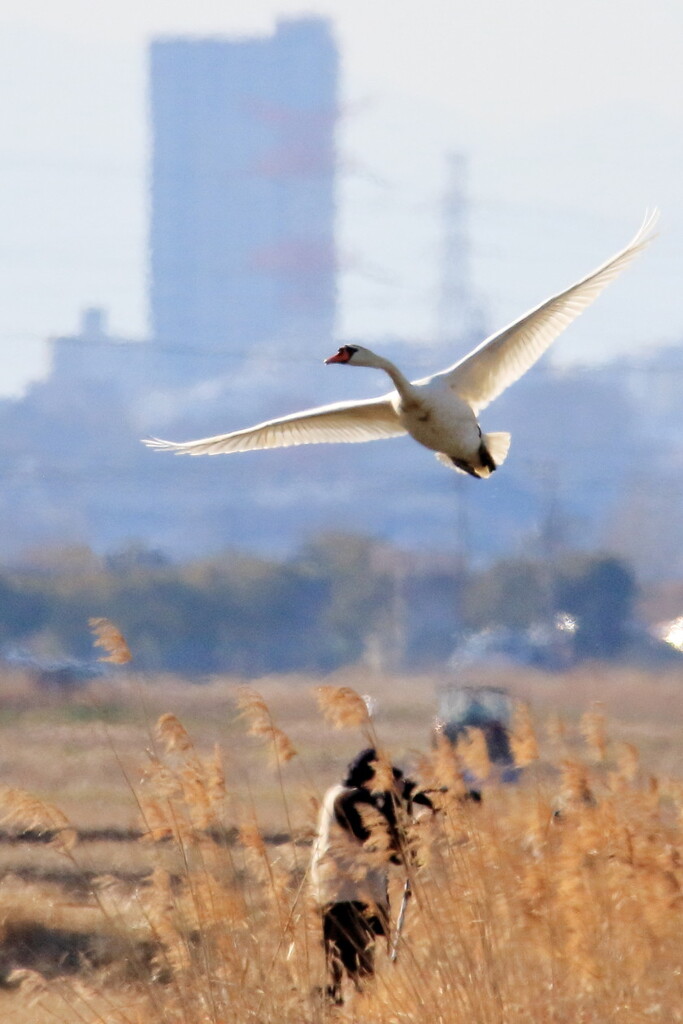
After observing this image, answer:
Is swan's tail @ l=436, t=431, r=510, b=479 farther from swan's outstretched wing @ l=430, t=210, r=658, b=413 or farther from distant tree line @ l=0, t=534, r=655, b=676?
distant tree line @ l=0, t=534, r=655, b=676

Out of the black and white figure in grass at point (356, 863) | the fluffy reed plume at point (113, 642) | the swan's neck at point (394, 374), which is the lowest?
the black and white figure in grass at point (356, 863)

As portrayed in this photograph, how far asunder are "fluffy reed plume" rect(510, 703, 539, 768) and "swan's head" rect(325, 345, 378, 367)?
219cm

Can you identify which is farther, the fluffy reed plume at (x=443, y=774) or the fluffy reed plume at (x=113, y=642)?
the fluffy reed plume at (x=443, y=774)

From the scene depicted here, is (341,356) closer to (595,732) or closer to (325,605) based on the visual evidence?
(595,732)

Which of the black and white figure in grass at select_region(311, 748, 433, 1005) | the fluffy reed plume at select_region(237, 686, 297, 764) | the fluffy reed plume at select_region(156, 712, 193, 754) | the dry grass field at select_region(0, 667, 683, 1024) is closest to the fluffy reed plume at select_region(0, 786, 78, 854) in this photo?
the dry grass field at select_region(0, 667, 683, 1024)

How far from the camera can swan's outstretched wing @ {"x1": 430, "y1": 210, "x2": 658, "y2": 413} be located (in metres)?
6.50

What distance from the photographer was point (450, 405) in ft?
20.9

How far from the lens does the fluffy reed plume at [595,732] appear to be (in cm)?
438

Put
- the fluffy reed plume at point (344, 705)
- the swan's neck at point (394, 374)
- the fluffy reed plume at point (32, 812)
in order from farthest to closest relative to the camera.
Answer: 1. the swan's neck at point (394, 374)
2. the fluffy reed plume at point (344, 705)
3. the fluffy reed plume at point (32, 812)

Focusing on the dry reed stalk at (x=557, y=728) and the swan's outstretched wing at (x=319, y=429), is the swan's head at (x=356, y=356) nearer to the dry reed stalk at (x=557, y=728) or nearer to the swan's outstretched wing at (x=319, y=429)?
the swan's outstretched wing at (x=319, y=429)

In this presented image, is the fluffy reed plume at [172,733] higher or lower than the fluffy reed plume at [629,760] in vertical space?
higher

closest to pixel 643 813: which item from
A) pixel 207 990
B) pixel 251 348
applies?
pixel 207 990

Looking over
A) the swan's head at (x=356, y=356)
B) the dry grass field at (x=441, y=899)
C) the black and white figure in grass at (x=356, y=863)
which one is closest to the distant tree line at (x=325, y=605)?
the swan's head at (x=356, y=356)

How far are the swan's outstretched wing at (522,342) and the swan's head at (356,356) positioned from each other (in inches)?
15.9
